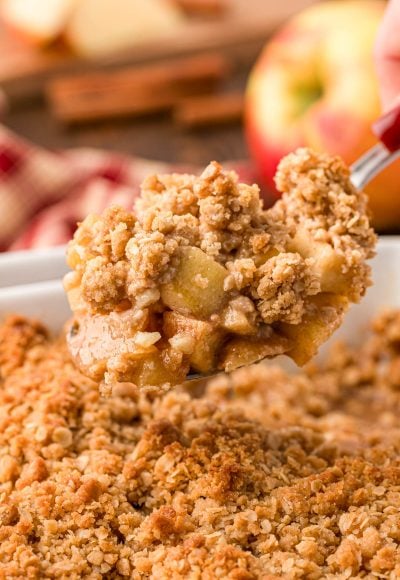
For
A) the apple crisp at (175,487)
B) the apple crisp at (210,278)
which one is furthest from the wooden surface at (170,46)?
the apple crisp at (210,278)

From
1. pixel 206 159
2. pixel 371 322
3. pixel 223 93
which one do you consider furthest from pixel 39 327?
pixel 223 93

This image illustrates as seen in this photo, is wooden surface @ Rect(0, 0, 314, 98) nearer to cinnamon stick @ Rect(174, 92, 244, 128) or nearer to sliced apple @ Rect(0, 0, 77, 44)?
sliced apple @ Rect(0, 0, 77, 44)

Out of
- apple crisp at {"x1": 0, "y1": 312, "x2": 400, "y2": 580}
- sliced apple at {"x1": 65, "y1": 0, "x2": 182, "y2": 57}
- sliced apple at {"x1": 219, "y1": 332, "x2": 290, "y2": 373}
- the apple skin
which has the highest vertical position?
sliced apple at {"x1": 65, "y1": 0, "x2": 182, "y2": 57}

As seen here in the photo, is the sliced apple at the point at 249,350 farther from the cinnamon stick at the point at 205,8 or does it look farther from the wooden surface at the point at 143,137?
the cinnamon stick at the point at 205,8

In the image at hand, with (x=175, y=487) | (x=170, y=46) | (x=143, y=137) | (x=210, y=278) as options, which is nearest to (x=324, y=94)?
(x=143, y=137)

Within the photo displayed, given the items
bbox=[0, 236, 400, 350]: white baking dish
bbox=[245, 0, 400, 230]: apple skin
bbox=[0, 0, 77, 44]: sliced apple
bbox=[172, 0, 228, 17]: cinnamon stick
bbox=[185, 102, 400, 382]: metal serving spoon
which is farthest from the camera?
bbox=[172, 0, 228, 17]: cinnamon stick

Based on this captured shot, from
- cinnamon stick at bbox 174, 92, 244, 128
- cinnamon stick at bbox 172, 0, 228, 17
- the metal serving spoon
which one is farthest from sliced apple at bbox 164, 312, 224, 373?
cinnamon stick at bbox 172, 0, 228, 17

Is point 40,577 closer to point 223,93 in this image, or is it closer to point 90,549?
point 90,549

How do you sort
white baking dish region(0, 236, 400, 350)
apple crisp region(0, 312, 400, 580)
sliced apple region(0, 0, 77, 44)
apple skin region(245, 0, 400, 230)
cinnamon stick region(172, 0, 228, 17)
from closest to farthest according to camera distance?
apple crisp region(0, 312, 400, 580) < white baking dish region(0, 236, 400, 350) < apple skin region(245, 0, 400, 230) < sliced apple region(0, 0, 77, 44) < cinnamon stick region(172, 0, 228, 17)
